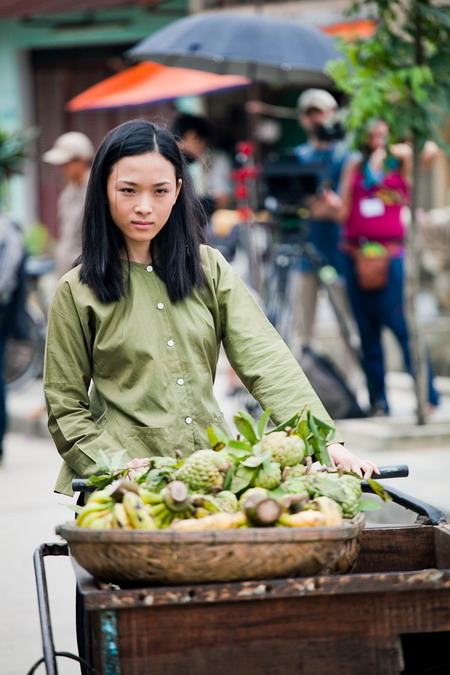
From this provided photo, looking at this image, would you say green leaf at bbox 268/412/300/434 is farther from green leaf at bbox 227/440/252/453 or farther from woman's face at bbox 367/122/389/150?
woman's face at bbox 367/122/389/150

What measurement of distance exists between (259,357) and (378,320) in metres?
5.46

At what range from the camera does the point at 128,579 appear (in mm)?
2264

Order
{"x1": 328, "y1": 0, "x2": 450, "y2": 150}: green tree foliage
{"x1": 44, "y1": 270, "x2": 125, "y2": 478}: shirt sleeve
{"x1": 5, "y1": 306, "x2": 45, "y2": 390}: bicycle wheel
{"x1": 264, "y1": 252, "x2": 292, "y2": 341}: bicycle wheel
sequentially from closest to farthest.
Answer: {"x1": 44, "y1": 270, "x2": 125, "y2": 478}: shirt sleeve
{"x1": 328, "y1": 0, "x2": 450, "y2": 150}: green tree foliage
{"x1": 264, "y1": 252, "x2": 292, "y2": 341}: bicycle wheel
{"x1": 5, "y1": 306, "x2": 45, "y2": 390}: bicycle wheel

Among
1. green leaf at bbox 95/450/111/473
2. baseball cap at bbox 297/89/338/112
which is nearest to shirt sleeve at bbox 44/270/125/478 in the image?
green leaf at bbox 95/450/111/473

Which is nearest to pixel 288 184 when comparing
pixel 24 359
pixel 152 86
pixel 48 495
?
pixel 48 495

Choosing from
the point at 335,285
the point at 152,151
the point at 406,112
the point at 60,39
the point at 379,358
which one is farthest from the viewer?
the point at 60,39

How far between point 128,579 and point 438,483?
441 centimetres

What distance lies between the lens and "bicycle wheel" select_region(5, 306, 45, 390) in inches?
442

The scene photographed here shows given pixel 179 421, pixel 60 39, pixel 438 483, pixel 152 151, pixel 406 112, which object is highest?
pixel 60 39

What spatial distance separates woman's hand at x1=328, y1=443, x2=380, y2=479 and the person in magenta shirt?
17.7 feet

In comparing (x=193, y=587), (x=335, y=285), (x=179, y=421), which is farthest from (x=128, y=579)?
(x=335, y=285)

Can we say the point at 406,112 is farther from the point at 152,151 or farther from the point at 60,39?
the point at 60,39

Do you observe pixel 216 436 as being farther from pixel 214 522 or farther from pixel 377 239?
pixel 377 239

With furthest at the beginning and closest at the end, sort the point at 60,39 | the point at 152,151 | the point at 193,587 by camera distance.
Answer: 1. the point at 60,39
2. the point at 152,151
3. the point at 193,587
